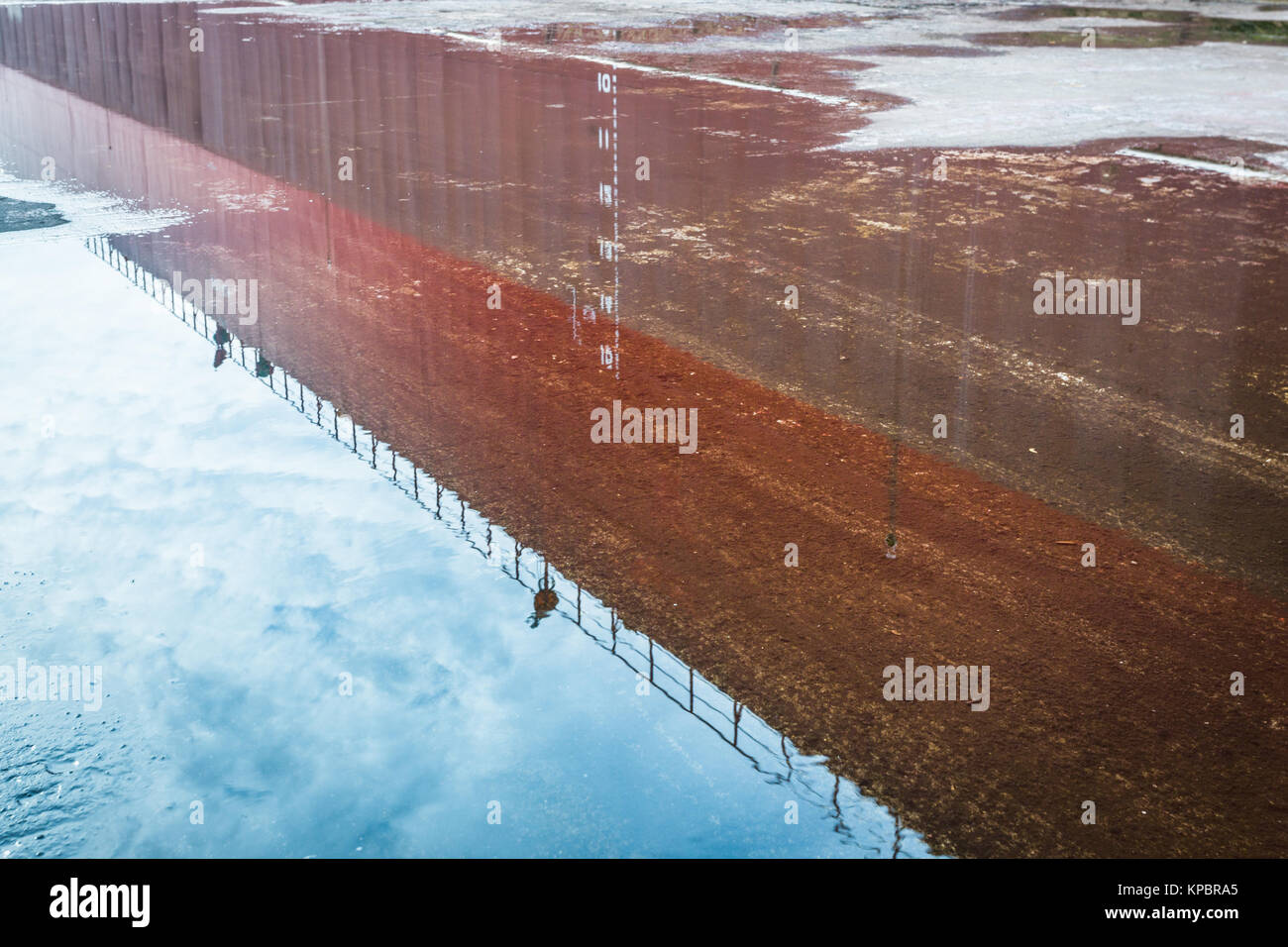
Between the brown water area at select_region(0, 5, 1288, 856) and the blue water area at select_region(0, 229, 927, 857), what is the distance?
26 centimetres

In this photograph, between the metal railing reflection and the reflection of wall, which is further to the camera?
the reflection of wall

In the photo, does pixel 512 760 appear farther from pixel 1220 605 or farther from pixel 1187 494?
pixel 1187 494

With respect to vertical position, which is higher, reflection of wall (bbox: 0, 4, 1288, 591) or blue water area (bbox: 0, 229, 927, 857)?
reflection of wall (bbox: 0, 4, 1288, 591)

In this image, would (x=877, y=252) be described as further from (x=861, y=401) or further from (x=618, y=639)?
(x=618, y=639)

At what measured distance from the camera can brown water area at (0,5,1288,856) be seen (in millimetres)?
4430

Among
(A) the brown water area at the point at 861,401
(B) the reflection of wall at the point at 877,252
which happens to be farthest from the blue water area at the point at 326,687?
(B) the reflection of wall at the point at 877,252

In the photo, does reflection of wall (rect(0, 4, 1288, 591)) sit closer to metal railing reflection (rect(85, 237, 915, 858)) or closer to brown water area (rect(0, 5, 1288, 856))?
brown water area (rect(0, 5, 1288, 856))

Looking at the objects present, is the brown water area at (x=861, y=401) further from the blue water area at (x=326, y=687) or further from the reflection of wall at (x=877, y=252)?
the blue water area at (x=326, y=687)

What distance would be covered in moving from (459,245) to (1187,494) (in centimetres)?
621

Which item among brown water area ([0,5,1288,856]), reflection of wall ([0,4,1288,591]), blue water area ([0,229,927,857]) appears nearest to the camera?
blue water area ([0,229,927,857])

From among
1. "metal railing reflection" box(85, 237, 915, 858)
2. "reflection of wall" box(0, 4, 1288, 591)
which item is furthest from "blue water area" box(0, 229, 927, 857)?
"reflection of wall" box(0, 4, 1288, 591)

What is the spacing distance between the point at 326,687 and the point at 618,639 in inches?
44.3

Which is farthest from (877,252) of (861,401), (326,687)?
(326,687)
